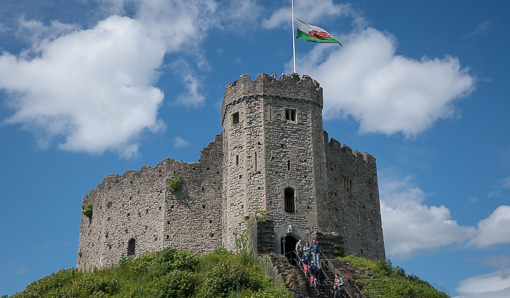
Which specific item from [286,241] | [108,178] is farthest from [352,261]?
[108,178]

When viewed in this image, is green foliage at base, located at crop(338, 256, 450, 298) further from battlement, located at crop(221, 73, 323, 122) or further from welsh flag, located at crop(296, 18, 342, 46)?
welsh flag, located at crop(296, 18, 342, 46)

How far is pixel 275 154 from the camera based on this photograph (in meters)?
32.8

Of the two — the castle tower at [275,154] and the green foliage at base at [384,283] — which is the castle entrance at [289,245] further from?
the green foliage at base at [384,283]

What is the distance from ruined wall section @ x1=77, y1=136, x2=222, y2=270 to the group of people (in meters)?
7.66

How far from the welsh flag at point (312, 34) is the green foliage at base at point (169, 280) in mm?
13498

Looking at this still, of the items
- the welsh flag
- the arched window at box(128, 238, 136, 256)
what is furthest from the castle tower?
the arched window at box(128, 238, 136, 256)

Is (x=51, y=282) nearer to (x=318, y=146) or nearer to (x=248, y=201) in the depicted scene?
(x=248, y=201)

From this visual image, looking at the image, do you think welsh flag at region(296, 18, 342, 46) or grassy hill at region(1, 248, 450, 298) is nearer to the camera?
grassy hill at region(1, 248, 450, 298)

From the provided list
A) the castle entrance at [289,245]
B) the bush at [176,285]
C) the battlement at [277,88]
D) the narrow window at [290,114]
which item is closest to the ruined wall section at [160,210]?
the battlement at [277,88]

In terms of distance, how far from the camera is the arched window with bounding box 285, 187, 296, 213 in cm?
3188

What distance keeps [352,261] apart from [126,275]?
1062 centimetres

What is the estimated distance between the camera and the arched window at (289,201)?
3188cm

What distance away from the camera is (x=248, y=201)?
32062mm

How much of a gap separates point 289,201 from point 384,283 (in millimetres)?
6584
